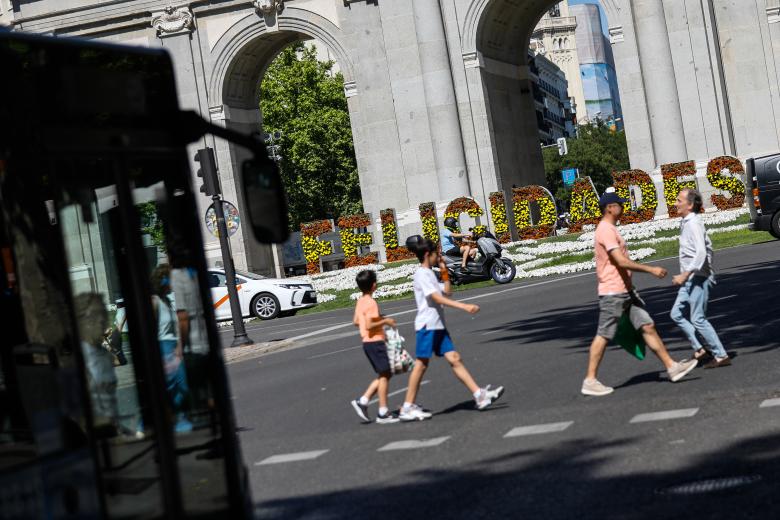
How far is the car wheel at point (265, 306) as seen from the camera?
31516mm

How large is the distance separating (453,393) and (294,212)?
212ft

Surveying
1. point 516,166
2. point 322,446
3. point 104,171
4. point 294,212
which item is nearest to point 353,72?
point 516,166

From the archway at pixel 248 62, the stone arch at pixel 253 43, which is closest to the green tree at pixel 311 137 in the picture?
the archway at pixel 248 62

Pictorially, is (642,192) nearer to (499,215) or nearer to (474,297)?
(499,215)

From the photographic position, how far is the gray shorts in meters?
11.4

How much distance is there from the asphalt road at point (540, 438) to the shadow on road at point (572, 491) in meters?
0.01

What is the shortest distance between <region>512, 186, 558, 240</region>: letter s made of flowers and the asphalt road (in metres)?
24.7

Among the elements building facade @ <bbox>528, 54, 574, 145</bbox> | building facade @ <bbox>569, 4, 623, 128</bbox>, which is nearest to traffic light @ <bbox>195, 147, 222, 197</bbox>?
building facade @ <bbox>528, 54, 574, 145</bbox>

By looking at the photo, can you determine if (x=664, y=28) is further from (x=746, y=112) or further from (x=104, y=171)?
(x=104, y=171)

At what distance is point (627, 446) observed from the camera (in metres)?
8.77

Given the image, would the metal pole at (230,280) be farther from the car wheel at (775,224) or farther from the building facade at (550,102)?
the building facade at (550,102)

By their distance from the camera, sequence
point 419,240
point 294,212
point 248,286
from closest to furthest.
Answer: point 419,240
point 248,286
point 294,212

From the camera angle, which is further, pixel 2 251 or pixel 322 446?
pixel 322 446

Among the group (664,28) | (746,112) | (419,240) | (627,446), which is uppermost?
(664,28)
